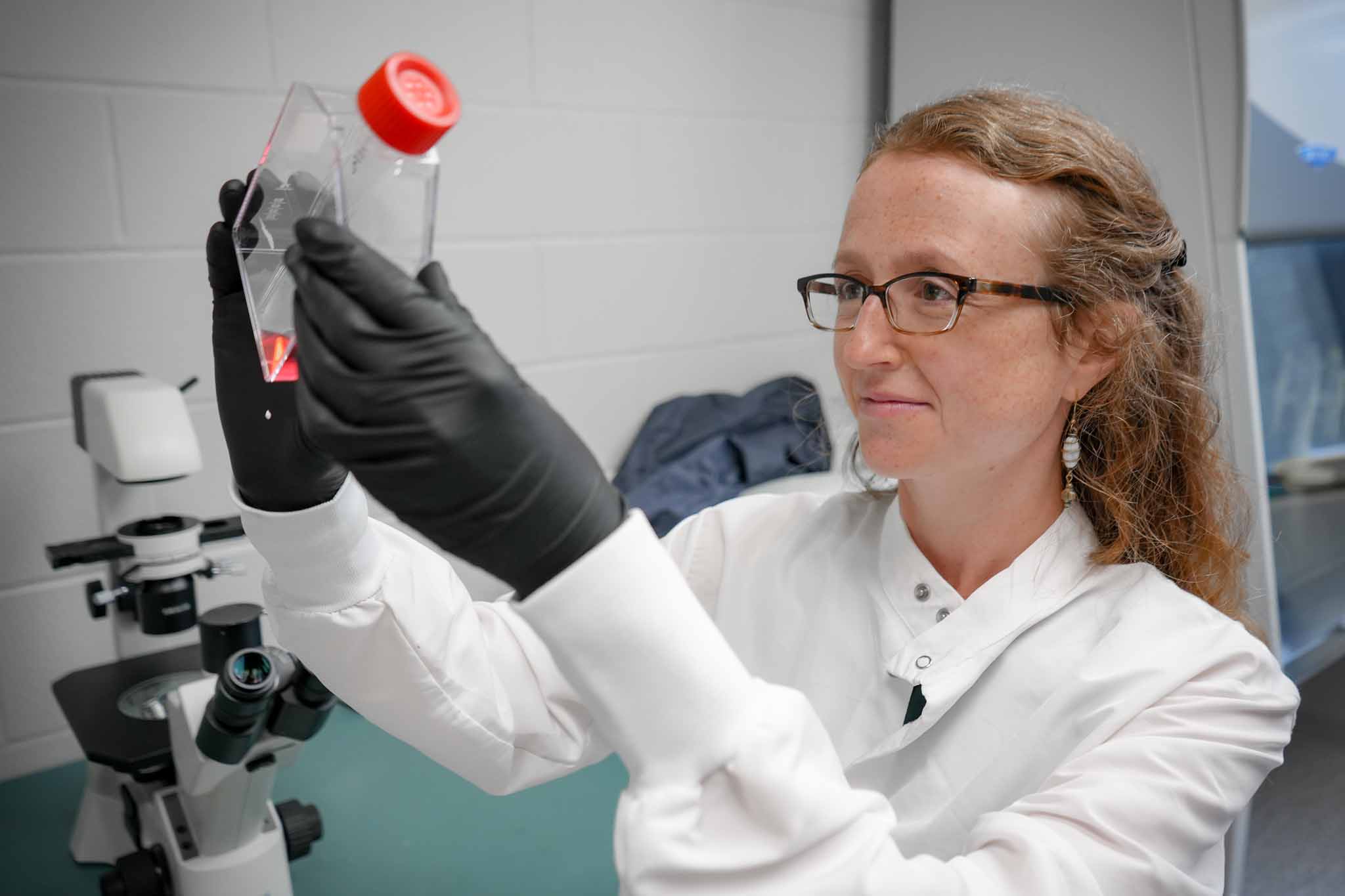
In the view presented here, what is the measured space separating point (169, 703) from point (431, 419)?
72 cm

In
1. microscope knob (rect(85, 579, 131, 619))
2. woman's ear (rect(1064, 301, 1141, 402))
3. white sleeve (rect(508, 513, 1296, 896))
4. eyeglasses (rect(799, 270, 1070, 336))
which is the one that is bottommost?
microscope knob (rect(85, 579, 131, 619))

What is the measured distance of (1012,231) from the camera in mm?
900

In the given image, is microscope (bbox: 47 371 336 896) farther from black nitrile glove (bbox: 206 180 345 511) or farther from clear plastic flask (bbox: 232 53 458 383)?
clear plastic flask (bbox: 232 53 458 383)

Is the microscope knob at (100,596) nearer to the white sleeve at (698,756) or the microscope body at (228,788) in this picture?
the microscope body at (228,788)

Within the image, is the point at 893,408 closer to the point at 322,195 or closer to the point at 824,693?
the point at 824,693

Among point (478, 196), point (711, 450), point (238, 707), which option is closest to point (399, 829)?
point (238, 707)

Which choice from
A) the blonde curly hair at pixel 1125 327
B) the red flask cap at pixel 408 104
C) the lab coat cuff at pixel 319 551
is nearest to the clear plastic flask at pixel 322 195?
the red flask cap at pixel 408 104

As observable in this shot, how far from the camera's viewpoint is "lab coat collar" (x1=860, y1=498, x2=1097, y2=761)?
93 centimetres

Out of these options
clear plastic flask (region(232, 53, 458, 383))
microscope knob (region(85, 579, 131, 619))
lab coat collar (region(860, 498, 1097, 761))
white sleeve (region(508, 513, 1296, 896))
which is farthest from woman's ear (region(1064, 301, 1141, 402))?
microscope knob (region(85, 579, 131, 619))

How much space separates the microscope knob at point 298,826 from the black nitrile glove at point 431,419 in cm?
80

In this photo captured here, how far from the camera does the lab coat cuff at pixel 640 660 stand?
0.59 metres

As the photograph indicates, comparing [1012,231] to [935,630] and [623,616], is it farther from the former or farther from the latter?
[623,616]

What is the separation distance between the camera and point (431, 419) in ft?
1.86

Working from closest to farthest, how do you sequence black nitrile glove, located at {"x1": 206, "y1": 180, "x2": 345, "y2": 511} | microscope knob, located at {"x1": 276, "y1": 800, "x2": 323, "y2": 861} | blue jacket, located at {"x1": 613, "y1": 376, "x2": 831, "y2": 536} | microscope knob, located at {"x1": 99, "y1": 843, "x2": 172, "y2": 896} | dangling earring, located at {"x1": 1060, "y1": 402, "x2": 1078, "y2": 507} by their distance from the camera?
black nitrile glove, located at {"x1": 206, "y1": 180, "x2": 345, "y2": 511} < dangling earring, located at {"x1": 1060, "y1": 402, "x2": 1078, "y2": 507} < microscope knob, located at {"x1": 99, "y1": 843, "x2": 172, "y2": 896} < microscope knob, located at {"x1": 276, "y1": 800, "x2": 323, "y2": 861} < blue jacket, located at {"x1": 613, "y1": 376, "x2": 831, "y2": 536}
